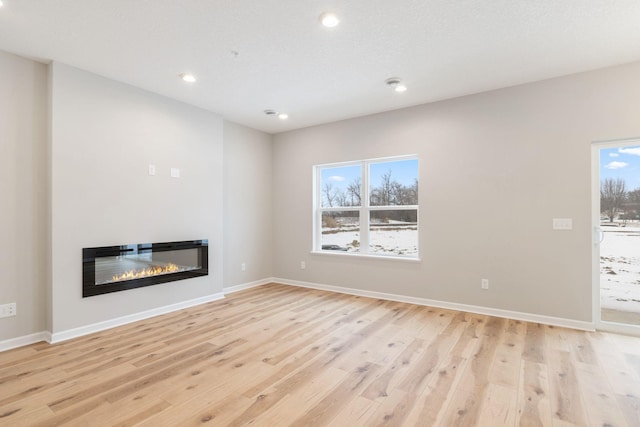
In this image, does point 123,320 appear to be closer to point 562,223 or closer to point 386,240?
point 386,240

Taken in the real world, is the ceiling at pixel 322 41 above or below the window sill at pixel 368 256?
above

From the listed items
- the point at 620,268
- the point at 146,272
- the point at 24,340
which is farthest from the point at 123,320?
the point at 620,268

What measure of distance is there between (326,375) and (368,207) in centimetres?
290

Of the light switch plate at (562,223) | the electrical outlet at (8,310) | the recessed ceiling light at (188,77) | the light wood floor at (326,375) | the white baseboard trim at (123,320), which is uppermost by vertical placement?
the recessed ceiling light at (188,77)

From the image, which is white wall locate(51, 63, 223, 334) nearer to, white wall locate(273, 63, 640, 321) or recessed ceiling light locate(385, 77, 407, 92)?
white wall locate(273, 63, 640, 321)

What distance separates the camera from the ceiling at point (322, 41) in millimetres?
2264

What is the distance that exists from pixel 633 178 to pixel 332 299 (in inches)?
145

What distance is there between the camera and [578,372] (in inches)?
92.7

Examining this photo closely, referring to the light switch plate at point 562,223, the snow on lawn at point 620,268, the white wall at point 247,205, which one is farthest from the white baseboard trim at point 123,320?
the snow on lawn at point 620,268

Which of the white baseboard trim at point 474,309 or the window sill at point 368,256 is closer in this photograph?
the white baseboard trim at point 474,309

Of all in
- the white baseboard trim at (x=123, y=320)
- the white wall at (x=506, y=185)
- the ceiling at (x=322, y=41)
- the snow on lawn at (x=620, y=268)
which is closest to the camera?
the ceiling at (x=322, y=41)

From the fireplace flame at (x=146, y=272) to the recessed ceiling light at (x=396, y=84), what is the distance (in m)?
3.46

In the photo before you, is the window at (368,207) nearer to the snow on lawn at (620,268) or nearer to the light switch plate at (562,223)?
the light switch plate at (562,223)

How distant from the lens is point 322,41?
8.80ft
